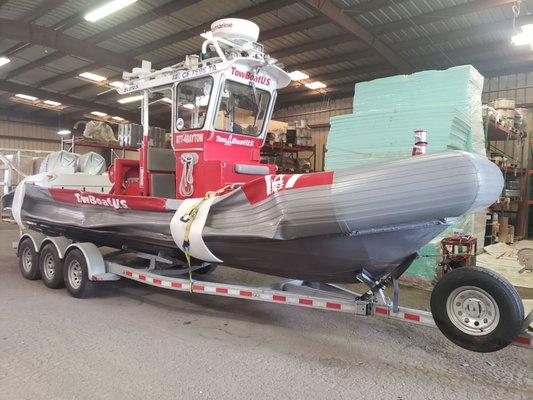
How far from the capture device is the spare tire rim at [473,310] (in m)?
2.61

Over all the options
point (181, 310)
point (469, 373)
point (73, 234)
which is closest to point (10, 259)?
point (73, 234)

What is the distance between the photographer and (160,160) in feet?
16.0

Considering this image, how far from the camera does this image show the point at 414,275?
5.97 metres

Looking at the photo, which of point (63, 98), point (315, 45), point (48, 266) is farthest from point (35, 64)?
point (48, 266)

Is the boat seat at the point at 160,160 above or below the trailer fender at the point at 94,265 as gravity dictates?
above

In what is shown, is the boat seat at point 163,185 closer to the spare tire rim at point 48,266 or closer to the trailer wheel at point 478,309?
the spare tire rim at point 48,266

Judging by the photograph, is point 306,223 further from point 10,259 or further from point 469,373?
point 10,259

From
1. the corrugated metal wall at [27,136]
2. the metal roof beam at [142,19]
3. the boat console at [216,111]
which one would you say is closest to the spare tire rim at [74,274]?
the boat console at [216,111]

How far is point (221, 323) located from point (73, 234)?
118 inches

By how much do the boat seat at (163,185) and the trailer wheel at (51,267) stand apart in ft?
5.77

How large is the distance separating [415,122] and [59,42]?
32.5ft

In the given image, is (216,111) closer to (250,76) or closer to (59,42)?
(250,76)

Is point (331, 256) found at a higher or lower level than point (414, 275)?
higher

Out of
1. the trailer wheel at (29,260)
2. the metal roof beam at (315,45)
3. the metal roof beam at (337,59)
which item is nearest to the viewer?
the trailer wheel at (29,260)
